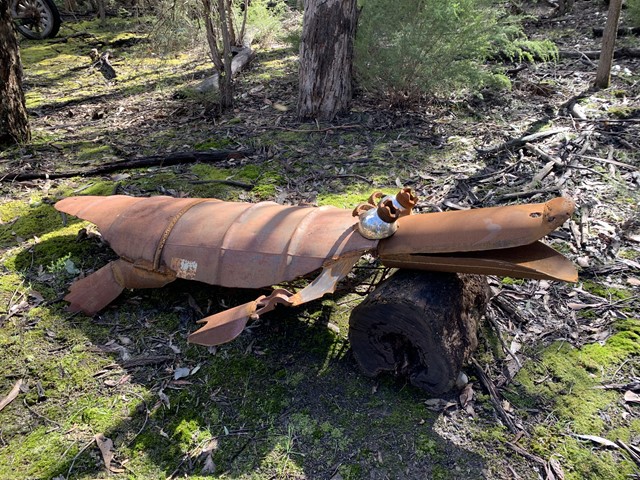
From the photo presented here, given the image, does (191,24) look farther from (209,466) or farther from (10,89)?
(209,466)

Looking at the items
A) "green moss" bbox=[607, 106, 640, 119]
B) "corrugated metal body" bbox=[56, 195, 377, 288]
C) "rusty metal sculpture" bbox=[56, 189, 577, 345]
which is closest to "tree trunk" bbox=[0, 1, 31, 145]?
"rusty metal sculpture" bbox=[56, 189, 577, 345]

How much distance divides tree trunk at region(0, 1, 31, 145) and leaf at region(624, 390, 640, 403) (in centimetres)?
622

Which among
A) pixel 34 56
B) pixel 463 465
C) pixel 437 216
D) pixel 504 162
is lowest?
pixel 463 465

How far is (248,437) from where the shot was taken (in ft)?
7.87

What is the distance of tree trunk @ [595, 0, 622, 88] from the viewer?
5.48m

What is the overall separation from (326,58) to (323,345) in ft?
13.4

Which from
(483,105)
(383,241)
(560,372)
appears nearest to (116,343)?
(383,241)

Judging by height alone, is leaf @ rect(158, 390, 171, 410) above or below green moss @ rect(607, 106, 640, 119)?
below

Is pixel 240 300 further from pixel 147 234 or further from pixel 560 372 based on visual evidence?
pixel 560 372

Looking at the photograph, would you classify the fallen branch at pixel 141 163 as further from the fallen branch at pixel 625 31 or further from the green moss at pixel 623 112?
the fallen branch at pixel 625 31

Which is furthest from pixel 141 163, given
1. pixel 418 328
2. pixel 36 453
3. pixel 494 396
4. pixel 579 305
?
pixel 579 305

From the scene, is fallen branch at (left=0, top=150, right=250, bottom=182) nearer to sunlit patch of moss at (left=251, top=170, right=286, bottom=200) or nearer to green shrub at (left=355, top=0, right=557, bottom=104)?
sunlit patch of moss at (left=251, top=170, right=286, bottom=200)

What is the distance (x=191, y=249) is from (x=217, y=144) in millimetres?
2970

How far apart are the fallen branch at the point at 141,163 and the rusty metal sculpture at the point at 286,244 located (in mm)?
1614
